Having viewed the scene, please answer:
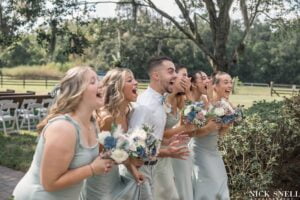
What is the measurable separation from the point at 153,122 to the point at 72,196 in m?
1.31

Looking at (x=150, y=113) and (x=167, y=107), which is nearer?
(x=150, y=113)

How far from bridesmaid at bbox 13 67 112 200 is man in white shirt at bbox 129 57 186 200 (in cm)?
86

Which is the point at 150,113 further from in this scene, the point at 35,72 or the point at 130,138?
the point at 35,72

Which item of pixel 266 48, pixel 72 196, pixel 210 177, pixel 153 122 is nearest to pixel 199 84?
pixel 210 177

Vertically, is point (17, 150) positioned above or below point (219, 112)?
below

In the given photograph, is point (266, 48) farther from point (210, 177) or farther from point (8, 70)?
point (210, 177)

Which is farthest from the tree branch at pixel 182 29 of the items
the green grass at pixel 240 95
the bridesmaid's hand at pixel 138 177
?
the green grass at pixel 240 95

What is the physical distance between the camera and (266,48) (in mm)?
65375

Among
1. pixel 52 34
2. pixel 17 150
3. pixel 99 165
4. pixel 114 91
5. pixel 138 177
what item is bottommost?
pixel 17 150

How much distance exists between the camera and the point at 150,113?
378cm

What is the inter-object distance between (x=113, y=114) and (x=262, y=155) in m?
2.93

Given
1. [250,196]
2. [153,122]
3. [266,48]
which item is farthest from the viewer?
[266,48]

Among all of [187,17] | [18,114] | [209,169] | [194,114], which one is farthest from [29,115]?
[194,114]

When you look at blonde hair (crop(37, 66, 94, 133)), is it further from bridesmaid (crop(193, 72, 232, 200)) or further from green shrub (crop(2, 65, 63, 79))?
green shrub (crop(2, 65, 63, 79))
